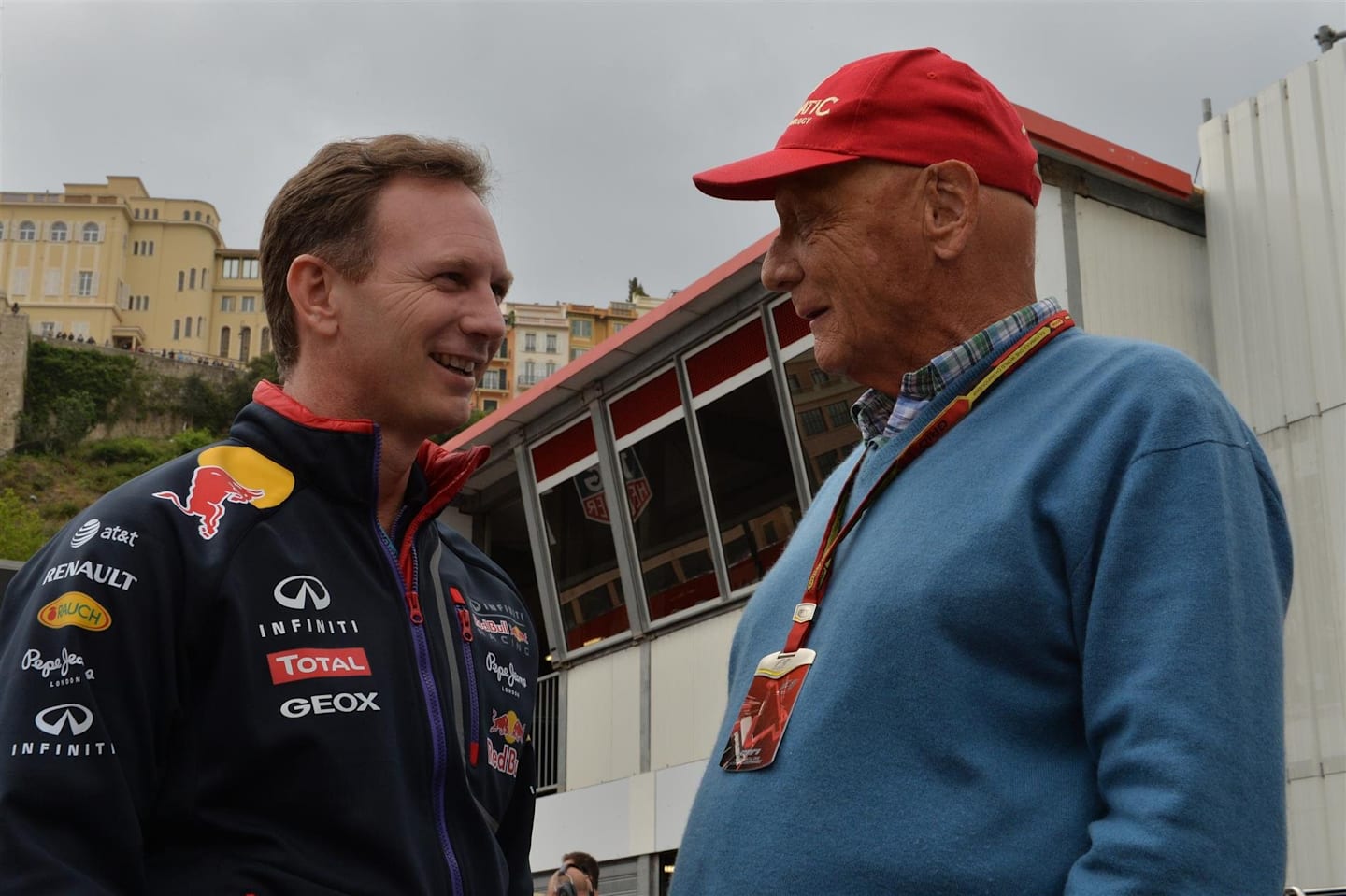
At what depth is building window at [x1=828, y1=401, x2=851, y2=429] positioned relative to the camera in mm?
13219

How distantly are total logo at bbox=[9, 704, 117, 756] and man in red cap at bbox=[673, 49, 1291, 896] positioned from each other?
0.85m

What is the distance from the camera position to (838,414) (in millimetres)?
13328

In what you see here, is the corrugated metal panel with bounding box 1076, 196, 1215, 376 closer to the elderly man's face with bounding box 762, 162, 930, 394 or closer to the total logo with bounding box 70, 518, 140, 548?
the elderly man's face with bounding box 762, 162, 930, 394

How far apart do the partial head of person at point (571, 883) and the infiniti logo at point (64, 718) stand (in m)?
6.83

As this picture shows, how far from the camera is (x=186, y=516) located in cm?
237

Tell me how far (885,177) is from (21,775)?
1493 mm

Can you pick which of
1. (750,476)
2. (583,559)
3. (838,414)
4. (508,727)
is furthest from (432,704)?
(583,559)

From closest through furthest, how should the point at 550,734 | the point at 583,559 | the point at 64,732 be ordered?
the point at 64,732 < the point at 583,559 < the point at 550,734

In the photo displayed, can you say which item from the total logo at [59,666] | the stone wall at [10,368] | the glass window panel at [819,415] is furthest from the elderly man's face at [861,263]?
the stone wall at [10,368]

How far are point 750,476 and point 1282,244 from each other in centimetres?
589

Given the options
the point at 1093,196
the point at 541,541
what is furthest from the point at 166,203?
the point at 1093,196

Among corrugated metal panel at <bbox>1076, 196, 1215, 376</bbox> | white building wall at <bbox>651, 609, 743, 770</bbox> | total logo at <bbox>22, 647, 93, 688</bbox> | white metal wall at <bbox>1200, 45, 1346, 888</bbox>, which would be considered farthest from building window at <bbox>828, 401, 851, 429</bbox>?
total logo at <bbox>22, 647, 93, 688</bbox>

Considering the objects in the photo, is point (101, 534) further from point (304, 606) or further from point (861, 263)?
point (861, 263)

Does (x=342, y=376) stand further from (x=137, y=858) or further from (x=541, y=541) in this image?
(x=541, y=541)
